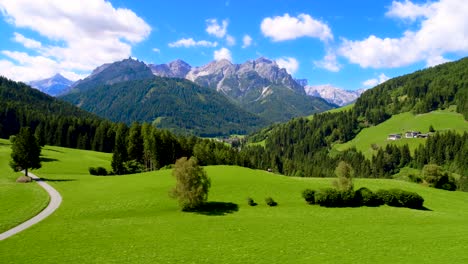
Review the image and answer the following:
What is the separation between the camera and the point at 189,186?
61469 mm

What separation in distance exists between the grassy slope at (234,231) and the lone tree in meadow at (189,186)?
276 cm

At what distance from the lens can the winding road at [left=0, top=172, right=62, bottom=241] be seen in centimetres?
4377

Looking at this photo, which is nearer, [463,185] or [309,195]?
[309,195]

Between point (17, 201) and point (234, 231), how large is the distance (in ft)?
134

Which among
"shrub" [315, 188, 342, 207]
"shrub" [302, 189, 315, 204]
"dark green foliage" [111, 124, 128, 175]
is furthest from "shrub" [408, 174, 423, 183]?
"dark green foliage" [111, 124, 128, 175]

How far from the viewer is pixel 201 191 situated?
2425 inches

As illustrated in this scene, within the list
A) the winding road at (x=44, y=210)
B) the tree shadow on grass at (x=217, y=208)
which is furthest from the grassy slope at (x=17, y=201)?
the tree shadow on grass at (x=217, y=208)

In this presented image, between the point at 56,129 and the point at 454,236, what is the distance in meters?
189

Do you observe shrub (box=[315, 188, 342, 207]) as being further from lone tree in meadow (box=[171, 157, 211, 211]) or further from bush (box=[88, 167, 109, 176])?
bush (box=[88, 167, 109, 176])

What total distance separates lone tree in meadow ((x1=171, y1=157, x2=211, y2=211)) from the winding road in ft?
67.5

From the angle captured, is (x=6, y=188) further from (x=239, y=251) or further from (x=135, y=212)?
(x=239, y=251)

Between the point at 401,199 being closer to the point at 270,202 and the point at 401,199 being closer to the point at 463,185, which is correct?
the point at 270,202

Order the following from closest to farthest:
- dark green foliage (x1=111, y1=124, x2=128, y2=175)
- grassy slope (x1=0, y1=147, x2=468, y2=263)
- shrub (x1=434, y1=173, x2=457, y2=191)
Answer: grassy slope (x1=0, y1=147, x2=468, y2=263)
shrub (x1=434, y1=173, x2=457, y2=191)
dark green foliage (x1=111, y1=124, x2=128, y2=175)

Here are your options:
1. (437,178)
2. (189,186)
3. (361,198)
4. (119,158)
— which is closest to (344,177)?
(361,198)
